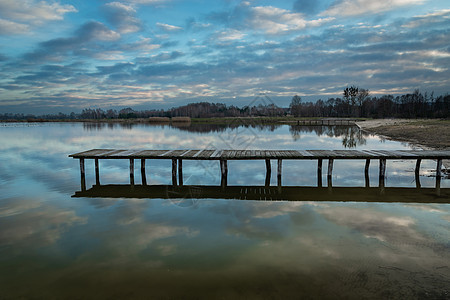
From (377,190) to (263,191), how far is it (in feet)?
15.0

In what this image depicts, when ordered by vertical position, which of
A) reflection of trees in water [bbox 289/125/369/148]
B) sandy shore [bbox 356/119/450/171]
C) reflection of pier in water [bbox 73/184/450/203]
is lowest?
reflection of pier in water [bbox 73/184/450/203]

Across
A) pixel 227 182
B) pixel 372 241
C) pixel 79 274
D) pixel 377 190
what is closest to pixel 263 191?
pixel 227 182

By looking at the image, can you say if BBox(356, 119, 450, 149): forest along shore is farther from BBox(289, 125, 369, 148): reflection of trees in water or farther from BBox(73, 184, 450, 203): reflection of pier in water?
BBox(73, 184, 450, 203): reflection of pier in water

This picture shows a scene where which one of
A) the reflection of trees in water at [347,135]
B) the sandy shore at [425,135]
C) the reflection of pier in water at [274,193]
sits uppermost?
the sandy shore at [425,135]

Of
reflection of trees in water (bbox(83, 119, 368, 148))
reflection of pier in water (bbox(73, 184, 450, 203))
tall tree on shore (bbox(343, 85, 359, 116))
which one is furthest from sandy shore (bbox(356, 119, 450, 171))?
tall tree on shore (bbox(343, 85, 359, 116))

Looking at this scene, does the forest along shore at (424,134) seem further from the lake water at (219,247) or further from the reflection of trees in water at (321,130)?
the lake water at (219,247)

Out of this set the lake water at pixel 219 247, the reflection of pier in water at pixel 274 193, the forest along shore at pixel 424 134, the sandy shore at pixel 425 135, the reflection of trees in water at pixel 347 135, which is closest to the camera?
the lake water at pixel 219 247

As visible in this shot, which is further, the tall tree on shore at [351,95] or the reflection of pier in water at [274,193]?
the tall tree on shore at [351,95]

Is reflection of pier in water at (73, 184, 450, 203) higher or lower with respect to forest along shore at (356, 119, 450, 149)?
lower

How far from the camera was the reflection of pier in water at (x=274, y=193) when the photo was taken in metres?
10.9

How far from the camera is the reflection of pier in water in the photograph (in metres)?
10.9

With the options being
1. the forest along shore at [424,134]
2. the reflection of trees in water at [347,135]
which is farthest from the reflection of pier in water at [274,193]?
Result: the reflection of trees in water at [347,135]

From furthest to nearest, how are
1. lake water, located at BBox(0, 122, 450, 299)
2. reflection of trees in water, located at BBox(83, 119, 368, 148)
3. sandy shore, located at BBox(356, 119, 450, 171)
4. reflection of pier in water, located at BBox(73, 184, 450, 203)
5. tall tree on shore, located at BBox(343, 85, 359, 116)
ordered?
1. tall tree on shore, located at BBox(343, 85, 359, 116)
2. reflection of trees in water, located at BBox(83, 119, 368, 148)
3. sandy shore, located at BBox(356, 119, 450, 171)
4. reflection of pier in water, located at BBox(73, 184, 450, 203)
5. lake water, located at BBox(0, 122, 450, 299)

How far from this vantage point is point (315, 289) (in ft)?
17.1
